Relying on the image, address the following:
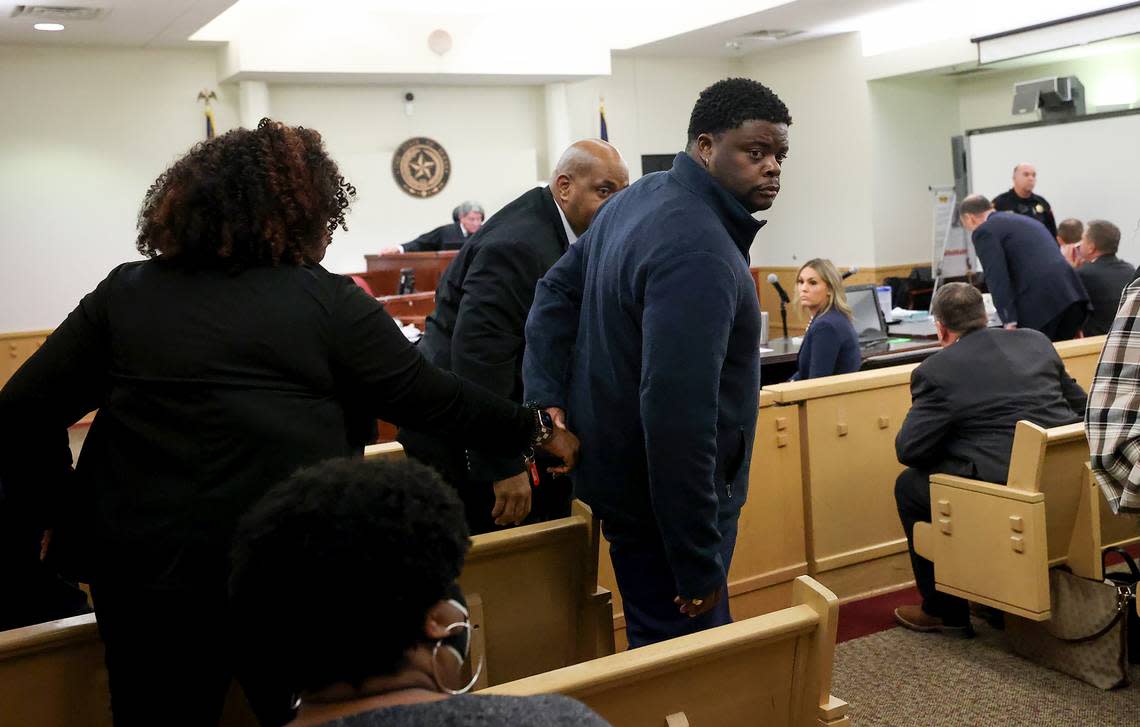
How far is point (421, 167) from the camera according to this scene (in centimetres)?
1138

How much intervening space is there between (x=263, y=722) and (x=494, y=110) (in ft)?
34.5

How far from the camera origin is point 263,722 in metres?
1.67

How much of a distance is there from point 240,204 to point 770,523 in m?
2.57

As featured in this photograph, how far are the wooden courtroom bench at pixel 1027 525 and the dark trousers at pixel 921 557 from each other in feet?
0.58

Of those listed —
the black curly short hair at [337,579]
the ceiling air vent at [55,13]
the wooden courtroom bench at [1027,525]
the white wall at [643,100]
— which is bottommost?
the wooden courtroom bench at [1027,525]

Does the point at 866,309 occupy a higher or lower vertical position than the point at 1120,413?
lower

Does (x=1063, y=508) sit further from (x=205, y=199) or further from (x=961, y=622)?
(x=205, y=199)

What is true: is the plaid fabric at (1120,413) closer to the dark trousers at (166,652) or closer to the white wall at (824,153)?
the dark trousers at (166,652)

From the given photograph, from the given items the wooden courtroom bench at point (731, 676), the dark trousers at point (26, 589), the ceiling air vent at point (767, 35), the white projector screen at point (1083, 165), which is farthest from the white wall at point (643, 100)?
the wooden courtroom bench at point (731, 676)

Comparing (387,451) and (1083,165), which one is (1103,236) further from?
(387,451)

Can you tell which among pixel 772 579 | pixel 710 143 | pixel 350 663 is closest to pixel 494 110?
pixel 772 579

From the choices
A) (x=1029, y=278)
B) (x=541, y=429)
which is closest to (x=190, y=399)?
(x=541, y=429)

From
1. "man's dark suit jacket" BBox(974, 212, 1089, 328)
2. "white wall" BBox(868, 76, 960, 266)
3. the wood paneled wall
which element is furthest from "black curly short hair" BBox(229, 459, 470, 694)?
"white wall" BBox(868, 76, 960, 266)

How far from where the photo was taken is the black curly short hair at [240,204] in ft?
5.73
